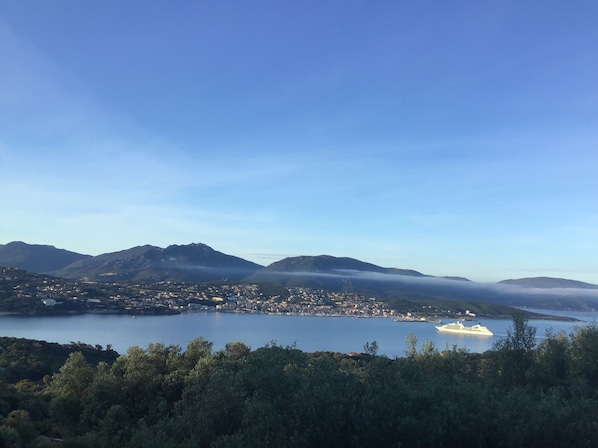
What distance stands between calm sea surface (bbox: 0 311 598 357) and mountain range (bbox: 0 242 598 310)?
160 feet

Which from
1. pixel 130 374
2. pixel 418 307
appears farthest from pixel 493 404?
pixel 418 307

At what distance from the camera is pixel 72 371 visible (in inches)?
457

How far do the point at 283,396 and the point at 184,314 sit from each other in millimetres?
60230

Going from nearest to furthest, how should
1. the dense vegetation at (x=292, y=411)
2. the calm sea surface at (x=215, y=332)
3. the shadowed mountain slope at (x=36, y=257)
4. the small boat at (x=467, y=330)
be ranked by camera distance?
the dense vegetation at (x=292, y=411) < the calm sea surface at (x=215, y=332) < the small boat at (x=467, y=330) < the shadowed mountain slope at (x=36, y=257)

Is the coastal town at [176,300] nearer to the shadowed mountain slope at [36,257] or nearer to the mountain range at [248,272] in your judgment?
the mountain range at [248,272]

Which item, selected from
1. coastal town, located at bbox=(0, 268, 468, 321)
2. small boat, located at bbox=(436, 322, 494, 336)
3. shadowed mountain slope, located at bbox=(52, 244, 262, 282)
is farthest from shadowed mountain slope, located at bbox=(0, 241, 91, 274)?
small boat, located at bbox=(436, 322, 494, 336)

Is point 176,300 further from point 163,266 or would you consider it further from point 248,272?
point 248,272

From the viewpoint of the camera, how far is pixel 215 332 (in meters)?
48.5

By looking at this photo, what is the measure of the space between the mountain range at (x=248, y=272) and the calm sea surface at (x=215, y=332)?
160ft

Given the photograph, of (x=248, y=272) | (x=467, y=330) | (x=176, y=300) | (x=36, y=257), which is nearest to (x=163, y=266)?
(x=248, y=272)

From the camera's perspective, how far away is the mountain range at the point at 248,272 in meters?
119

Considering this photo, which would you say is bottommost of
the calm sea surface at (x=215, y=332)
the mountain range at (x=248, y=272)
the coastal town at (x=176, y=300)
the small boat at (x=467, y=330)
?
the calm sea surface at (x=215, y=332)

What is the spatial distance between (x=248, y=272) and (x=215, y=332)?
4228 inches

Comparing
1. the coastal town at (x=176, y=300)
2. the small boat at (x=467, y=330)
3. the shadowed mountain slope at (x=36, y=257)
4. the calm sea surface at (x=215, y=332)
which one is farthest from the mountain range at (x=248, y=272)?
the calm sea surface at (x=215, y=332)
